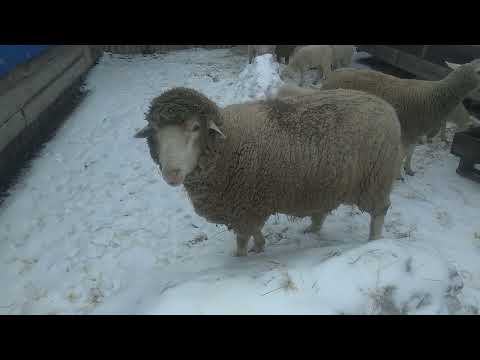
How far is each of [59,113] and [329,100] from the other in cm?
685

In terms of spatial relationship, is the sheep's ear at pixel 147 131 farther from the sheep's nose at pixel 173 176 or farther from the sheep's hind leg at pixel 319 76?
the sheep's hind leg at pixel 319 76

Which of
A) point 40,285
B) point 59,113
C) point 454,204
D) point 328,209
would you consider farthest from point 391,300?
point 59,113

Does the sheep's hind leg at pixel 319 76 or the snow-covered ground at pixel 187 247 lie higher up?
the sheep's hind leg at pixel 319 76

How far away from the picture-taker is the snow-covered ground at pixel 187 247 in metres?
2.38

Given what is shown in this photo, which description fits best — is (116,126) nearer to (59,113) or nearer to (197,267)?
(59,113)

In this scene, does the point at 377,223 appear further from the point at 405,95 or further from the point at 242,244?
the point at 405,95

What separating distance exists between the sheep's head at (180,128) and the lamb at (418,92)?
321 centimetres

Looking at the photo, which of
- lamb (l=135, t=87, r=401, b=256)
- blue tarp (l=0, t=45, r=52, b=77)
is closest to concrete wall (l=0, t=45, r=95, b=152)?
blue tarp (l=0, t=45, r=52, b=77)

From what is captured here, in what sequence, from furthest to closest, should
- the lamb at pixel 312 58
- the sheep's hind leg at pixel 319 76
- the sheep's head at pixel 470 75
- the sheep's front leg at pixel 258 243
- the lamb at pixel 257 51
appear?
the lamb at pixel 257 51 < the sheep's hind leg at pixel 319 76 < the lamb at pixel 312 58 < the sheep's head at pixel 470 75 < the sheep's front leg at pixel 258 243

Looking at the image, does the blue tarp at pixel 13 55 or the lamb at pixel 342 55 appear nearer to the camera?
the blue tarp at pixel 13 55

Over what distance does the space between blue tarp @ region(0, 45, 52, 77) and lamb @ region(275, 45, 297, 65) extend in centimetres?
646

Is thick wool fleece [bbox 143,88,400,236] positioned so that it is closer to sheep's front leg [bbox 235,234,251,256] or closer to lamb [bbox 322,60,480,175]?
sheep's front leg [bbox 235,234,251,256]

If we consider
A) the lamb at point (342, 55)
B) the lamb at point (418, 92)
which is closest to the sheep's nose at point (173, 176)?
the lamb at point (418, 92)

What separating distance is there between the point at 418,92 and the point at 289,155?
2.98 metres
